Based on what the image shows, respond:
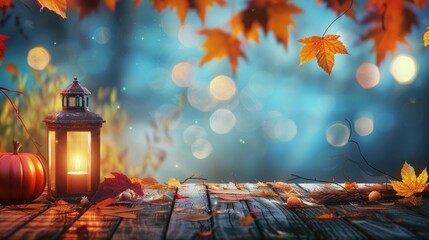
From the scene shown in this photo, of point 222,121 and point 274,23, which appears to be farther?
point 222,121

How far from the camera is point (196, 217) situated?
2271mm

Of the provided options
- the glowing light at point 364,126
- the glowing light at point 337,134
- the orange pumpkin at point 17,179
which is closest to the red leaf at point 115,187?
the orange pumpkin at point 17,179

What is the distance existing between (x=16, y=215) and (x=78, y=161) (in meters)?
0.49

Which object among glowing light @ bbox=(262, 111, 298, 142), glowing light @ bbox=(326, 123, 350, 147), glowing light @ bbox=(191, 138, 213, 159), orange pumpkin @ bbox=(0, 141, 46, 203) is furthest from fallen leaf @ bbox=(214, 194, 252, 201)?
glowing light @ bbox=(326, 123, 350, 147)

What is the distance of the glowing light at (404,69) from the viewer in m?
4.30

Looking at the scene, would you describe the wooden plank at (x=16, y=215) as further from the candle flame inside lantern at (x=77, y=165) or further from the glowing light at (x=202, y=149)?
the glowing light at (x=202, y=149)

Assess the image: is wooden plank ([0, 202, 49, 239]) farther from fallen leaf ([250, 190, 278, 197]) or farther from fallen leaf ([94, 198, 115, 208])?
fallen leaf ([250, 190, 278, 197])

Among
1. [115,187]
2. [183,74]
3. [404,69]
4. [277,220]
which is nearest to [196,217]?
[277,220]

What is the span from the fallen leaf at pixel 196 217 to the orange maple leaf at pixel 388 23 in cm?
97

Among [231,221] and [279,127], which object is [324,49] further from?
[279,127]

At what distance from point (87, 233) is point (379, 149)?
2.86 meters

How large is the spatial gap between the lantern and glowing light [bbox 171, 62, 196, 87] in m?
1.33

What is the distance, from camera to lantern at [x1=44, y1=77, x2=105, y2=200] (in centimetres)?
271

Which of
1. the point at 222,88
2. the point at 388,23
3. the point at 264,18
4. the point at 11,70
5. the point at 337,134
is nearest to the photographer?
the point at 264,18
